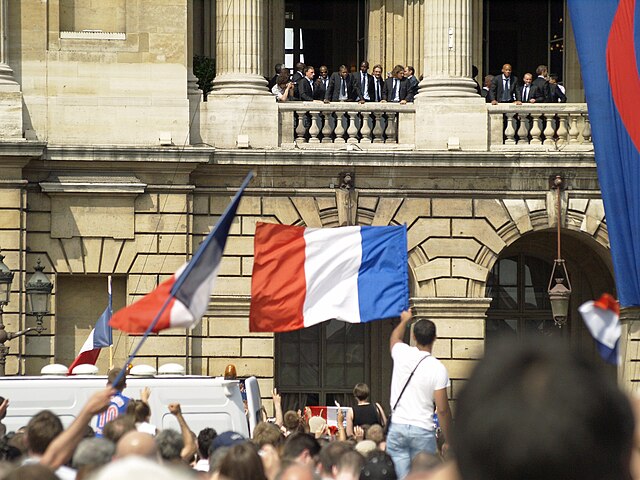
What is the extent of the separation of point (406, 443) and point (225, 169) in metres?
17.8

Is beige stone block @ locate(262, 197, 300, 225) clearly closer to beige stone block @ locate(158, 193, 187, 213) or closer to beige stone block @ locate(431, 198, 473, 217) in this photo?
beige stone block @ locate(158, 193, 187, 213)

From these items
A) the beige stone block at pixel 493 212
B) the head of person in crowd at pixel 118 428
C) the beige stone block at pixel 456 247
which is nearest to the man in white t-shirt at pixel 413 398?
the head of person in crowd at pixel 118 428

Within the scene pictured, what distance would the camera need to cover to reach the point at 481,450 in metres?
2.76

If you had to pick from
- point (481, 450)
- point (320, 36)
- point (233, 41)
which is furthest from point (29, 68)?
point (481, 450)

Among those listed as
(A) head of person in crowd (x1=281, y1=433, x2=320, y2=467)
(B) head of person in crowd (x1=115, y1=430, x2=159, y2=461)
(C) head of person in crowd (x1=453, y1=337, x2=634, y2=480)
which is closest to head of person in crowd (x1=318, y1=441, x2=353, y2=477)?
(A) head of person in crowd (x1=281, y1=433, x2=320, y2=467)

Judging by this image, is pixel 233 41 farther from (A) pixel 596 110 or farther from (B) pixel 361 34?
(A) pixel 596 110

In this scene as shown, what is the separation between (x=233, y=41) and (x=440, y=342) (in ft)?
21.8

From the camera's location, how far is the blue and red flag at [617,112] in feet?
56.6

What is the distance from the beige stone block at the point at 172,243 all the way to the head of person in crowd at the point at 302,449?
1935 cm

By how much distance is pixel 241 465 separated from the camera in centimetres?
722

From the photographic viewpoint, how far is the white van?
17.9m

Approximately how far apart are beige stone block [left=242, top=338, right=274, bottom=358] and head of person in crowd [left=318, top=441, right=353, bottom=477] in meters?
20.2

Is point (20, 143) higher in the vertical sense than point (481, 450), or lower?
higher

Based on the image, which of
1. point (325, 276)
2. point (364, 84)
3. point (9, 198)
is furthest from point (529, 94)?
point (325, 276)
